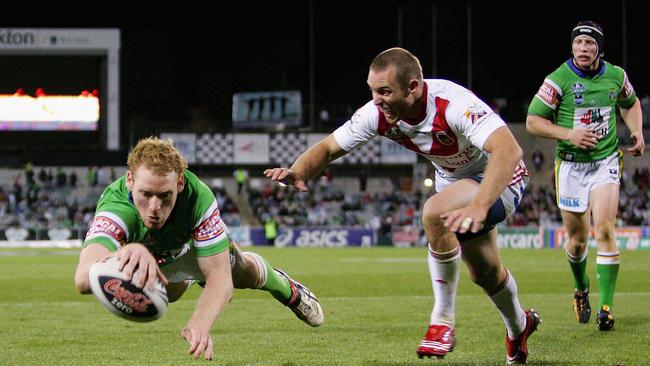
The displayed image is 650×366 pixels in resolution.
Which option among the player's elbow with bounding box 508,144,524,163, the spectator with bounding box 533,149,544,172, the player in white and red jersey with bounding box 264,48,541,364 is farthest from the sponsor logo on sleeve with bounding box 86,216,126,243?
the spectator with bounding box 533,149,544,172

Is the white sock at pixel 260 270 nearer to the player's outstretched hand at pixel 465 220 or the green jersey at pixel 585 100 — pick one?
the player's outstretched hand at pixel 465 220

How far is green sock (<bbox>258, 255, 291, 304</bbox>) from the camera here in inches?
284

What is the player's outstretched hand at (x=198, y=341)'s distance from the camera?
4906 millimetres

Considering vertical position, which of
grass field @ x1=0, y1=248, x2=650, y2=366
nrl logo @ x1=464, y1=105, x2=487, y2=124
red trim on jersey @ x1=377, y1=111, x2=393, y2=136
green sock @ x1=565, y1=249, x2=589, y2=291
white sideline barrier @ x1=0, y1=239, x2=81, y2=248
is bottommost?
white sideline barrier @ x1=0, y1=239, x2=81, y2=248

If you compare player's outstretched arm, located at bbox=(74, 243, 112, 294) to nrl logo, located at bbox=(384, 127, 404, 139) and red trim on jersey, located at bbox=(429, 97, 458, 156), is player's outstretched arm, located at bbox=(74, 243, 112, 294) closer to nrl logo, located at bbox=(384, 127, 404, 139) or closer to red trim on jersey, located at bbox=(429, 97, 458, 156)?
nrl logo, located at bbox=(384, 127, 404, 139)

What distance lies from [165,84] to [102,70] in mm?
23820

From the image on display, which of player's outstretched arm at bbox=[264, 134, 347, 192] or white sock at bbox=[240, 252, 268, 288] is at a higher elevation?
player's outstretched arm at bbox=[264, 134, 347, 192]

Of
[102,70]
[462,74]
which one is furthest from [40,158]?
[462,74]

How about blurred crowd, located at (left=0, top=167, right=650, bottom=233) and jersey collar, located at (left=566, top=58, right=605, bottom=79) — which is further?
blurred crowd, located at (left=0, top=167, right=650, bottom=233)

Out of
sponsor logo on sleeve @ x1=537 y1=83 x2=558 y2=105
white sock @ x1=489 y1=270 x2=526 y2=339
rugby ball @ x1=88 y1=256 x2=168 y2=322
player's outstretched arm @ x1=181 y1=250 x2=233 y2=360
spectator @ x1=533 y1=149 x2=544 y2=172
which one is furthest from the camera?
spectator @ x1=533 y1=149 x2=544 y2=172

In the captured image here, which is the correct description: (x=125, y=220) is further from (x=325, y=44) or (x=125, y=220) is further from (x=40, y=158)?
(x=325, y=44)

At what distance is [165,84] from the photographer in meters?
62.2

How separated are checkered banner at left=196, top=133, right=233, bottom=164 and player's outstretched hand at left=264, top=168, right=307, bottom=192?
35397 millimetres

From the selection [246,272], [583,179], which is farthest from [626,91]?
[246,272]
